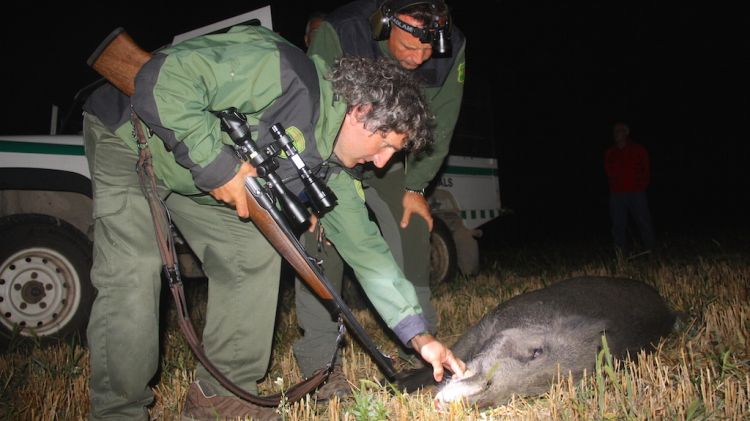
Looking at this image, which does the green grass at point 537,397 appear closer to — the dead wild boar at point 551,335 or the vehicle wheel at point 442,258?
the dead wild boar at point 551,335

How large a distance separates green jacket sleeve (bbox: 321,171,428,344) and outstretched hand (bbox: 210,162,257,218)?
0.58 m

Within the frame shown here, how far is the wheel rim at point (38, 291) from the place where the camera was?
3896 mm

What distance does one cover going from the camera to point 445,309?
4.83 metres

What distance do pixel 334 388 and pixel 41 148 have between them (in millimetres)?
3025

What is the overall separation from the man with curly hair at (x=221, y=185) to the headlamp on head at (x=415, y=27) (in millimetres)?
751

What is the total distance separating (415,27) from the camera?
300 cm

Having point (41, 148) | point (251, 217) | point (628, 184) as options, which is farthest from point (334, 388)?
point (628, 184)

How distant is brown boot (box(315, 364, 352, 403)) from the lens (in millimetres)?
2992

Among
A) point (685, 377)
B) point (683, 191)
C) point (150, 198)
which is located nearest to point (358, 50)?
point (150, 198)

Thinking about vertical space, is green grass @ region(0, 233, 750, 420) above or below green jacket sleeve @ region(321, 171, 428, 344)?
below

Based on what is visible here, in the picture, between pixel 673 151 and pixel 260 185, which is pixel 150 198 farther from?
pixel 673 151

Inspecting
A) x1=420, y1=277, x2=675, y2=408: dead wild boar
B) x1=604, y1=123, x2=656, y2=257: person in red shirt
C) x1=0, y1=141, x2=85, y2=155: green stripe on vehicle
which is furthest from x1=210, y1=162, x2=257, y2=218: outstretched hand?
x1=604, y1=123, x2=656, y2=257: person in red shirt

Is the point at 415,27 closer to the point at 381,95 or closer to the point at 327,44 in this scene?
the point at 327,44

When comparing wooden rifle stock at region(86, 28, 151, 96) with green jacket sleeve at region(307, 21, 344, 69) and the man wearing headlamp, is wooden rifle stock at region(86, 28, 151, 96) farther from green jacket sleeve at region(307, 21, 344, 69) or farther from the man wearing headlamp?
green jacket sleeve at region(307, 21, 344, 69)
